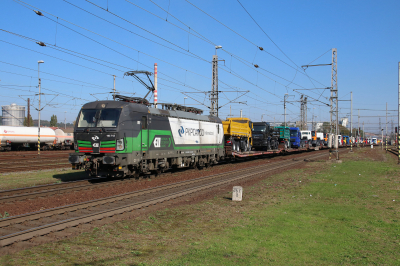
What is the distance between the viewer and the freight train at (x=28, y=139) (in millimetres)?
44125

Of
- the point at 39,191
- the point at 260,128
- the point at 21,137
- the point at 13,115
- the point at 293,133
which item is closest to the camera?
the point at 39,191

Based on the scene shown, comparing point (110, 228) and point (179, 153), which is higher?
point (179, 153)

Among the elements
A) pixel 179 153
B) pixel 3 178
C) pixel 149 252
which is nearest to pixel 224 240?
pixel 149 252

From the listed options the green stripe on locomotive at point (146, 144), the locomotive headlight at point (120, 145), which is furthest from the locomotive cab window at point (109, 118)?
the green stripe on locomotive at point (146, 144)

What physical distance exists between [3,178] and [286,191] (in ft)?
48.3

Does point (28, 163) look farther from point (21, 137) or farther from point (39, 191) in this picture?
point (21, 137)

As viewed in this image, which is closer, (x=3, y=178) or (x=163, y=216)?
(x=163, y=216)

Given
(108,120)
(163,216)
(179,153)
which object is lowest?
(163,216)

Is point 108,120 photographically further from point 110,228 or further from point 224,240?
point 224,240

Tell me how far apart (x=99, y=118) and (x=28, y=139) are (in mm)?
35847

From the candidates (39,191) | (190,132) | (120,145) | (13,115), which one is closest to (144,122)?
(120,145)

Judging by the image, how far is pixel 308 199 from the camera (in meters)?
12.8

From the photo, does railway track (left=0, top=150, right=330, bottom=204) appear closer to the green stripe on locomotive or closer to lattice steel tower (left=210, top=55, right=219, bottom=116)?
the green stripe on locomotive

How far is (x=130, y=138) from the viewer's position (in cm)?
1638
